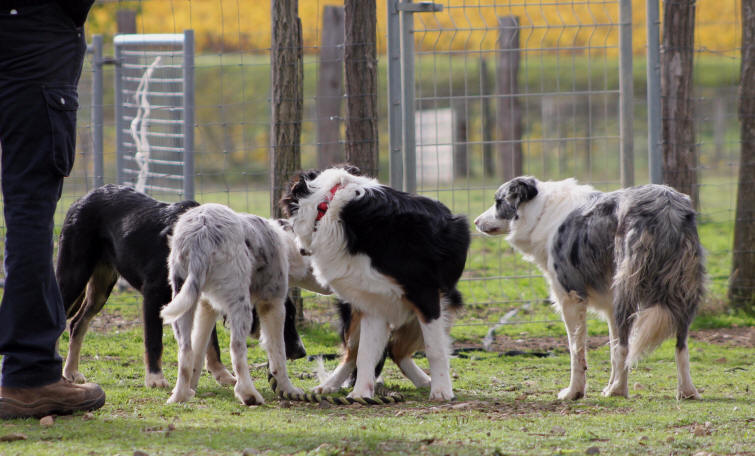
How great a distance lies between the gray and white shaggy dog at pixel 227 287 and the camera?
15.9 feet

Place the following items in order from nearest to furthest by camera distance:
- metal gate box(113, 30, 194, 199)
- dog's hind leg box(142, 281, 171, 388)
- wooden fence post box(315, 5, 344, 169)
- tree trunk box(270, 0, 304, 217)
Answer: dog's hind leg box(142, 281, 171, 388), tree trunk box(270, 0, 304, 217), metal gate box(113, 30, 194, 199), wooden fence post box(315, 5, 344, 169)

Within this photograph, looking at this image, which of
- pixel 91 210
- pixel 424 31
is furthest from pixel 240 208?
pixel 91 210

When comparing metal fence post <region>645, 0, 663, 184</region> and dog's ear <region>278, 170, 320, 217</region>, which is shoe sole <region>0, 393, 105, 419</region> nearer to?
dog's ear <region>278, 170, 320, 217</region>

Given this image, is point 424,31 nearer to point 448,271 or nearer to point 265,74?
point 448,271

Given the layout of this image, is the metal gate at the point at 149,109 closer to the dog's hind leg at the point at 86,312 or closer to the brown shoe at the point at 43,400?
the dog's hind leg at the point at 86,312

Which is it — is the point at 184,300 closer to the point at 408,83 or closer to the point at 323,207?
the point at 323,207

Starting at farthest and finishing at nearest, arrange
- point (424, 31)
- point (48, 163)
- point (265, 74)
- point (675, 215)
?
point (265, 74)
point (424, 31)
point (675, 215)
point (48, 163)

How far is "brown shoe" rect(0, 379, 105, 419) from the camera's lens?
168 inches

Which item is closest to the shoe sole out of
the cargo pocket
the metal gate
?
the cargo pocket

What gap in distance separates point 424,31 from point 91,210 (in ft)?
10.1

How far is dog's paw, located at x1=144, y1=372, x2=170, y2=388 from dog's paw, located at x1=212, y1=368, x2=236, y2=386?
38cm

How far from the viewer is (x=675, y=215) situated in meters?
5.03

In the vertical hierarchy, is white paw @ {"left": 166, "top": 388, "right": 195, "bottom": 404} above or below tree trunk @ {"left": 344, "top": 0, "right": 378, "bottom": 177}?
below

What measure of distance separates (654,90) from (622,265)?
3030mm
